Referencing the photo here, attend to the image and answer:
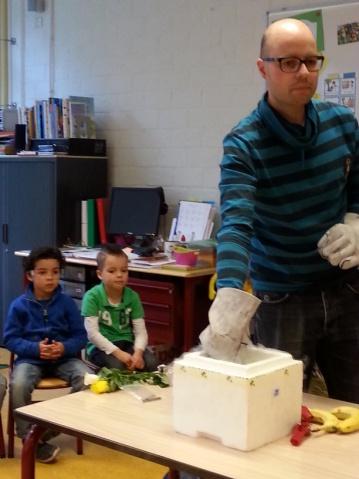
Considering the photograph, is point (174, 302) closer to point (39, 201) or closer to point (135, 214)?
point (135, 214)

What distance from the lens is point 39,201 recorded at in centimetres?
478

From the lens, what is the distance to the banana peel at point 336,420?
164cm

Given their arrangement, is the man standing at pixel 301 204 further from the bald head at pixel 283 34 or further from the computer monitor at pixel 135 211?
the computer monitor at pixel 135 211

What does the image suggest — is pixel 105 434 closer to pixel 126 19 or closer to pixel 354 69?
pixel 354 69

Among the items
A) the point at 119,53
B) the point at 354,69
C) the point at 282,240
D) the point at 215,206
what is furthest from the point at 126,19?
the point at 282,240

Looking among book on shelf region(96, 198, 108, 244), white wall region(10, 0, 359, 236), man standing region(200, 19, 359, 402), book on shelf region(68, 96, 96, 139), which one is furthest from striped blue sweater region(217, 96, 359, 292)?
book on shelf region(68, 96, 96, 139)

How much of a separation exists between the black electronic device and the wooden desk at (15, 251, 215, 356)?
50 cm

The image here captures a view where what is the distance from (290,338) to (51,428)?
648mm

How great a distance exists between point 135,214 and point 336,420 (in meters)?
3.09

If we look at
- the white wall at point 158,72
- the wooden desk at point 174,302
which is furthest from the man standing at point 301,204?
the white wall at point 158,72

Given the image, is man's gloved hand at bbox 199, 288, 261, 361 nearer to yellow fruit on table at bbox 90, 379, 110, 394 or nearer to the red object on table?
the red object on table

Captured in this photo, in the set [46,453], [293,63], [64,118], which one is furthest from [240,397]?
[64,118]

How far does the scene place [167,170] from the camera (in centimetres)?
477

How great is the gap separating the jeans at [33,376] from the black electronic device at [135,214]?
1358mm
